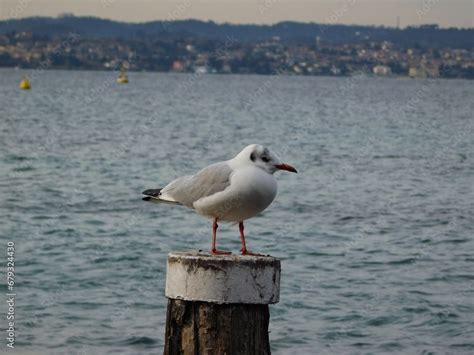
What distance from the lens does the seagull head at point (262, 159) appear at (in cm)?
666

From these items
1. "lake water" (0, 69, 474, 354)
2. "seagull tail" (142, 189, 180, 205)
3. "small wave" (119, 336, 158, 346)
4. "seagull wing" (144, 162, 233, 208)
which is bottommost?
"lake water" (0, 69, 474, 354)

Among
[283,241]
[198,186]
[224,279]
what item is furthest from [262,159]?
[283,241]

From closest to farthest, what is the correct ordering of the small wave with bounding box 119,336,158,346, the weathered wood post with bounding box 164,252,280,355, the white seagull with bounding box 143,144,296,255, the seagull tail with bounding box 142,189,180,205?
the weathered wood post with bounding box 164,252,280,355, the white seagull with bounding box 143,144,296,255, the seagull tail with bounding box 142,189,180,205, the small wave with bounding box 119,336,158,346

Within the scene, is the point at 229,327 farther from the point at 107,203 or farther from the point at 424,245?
the point at 107,203

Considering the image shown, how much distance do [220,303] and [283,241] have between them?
14.0 m

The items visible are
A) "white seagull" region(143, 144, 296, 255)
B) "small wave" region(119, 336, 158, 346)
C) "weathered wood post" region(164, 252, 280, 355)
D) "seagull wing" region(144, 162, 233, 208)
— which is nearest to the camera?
"weathered wood post" region(164, 252, 280, 355)

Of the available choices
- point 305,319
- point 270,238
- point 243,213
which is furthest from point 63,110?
point 243,213

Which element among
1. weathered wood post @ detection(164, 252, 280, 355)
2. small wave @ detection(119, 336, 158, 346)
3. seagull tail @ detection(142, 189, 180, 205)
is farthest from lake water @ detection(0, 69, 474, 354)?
weathered wood post @ detection(164, 252, 280, 355)

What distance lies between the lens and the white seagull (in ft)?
21.8

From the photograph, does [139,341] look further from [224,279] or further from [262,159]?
[224,279]

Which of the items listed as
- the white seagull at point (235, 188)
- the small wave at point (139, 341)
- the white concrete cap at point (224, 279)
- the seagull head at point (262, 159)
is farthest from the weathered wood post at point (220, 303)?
the small wave at point (139, 341)

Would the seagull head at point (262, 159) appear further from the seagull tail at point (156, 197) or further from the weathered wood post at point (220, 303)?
the seagull tail at point (156, 197)

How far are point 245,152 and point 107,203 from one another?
19.4 meters

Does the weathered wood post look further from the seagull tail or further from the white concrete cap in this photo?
the seagull tail
